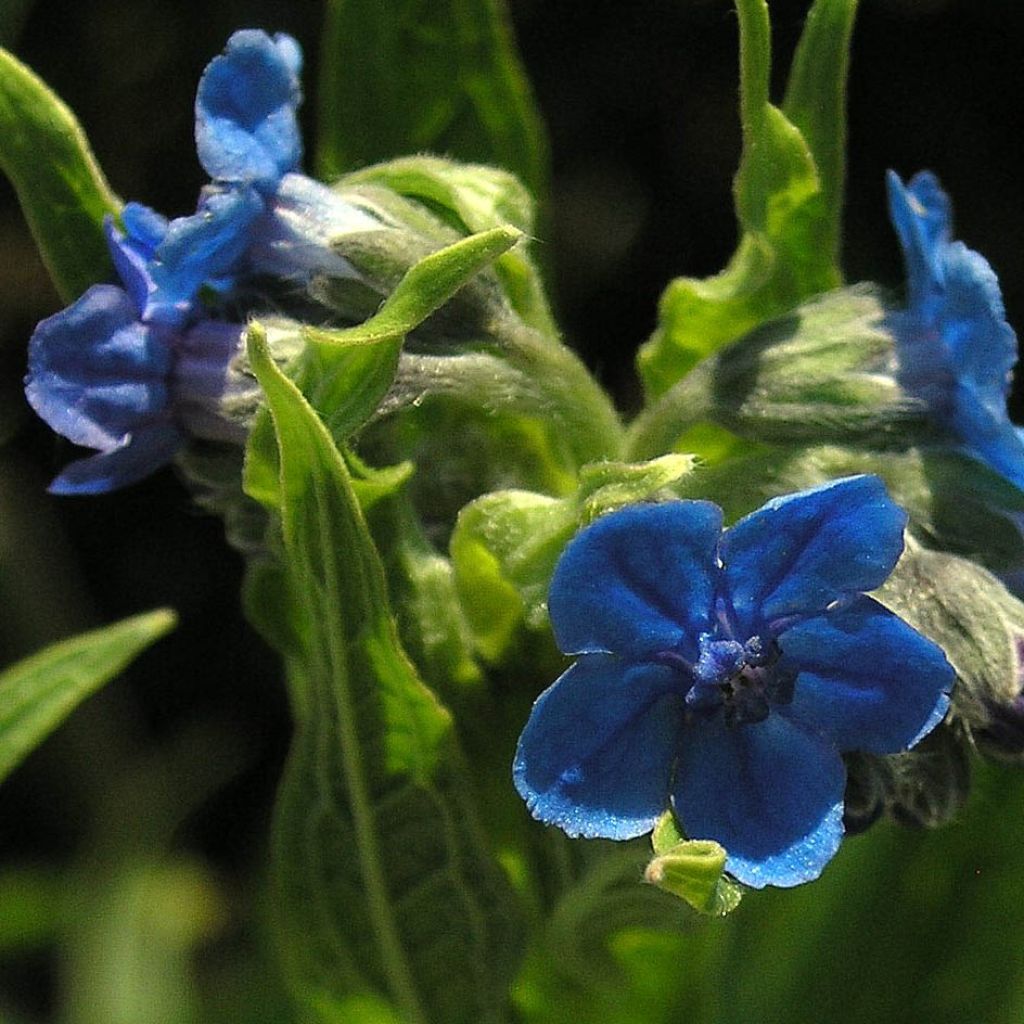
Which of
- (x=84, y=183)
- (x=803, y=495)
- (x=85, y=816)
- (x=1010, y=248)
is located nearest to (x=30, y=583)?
(x=85, y=816)

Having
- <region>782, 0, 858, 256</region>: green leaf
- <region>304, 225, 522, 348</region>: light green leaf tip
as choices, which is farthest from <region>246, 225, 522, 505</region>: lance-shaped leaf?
<region>782, 0, 858, 256</region>: green leaf

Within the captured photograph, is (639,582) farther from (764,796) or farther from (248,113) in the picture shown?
(248,113)

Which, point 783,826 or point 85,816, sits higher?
point 783,826

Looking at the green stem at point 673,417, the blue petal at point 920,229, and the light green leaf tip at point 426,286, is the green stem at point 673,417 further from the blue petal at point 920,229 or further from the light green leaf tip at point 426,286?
the light green leaf tip at point 426,286

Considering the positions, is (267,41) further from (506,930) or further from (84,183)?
(506,930)

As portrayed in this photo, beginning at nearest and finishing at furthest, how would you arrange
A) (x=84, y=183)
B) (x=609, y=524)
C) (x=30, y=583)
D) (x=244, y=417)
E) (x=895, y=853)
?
(x=609, y=524), (x=244, y=417), (x=84, y=183), (x=895, y=853), (x=30, y=583)

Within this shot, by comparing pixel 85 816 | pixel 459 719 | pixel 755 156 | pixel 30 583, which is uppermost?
pixel 755 156
